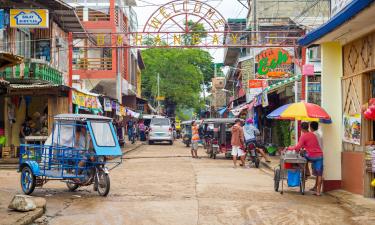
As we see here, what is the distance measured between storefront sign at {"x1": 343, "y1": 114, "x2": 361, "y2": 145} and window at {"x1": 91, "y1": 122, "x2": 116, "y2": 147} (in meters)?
5.37

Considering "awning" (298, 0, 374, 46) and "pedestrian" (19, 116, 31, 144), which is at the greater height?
"awning" (298, 0, 374, 46)

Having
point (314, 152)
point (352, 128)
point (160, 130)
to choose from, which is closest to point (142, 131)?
point (160, 130)

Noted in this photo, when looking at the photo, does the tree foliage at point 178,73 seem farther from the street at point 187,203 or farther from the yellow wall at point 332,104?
the yellow wall at point 332,104

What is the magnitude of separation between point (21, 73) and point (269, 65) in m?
13.4

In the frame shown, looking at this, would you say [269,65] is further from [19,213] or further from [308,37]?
[19,213]

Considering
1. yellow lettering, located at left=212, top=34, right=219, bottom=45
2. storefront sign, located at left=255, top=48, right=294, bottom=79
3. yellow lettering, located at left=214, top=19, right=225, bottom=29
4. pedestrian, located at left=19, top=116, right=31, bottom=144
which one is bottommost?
pedestrian, located at left=19, top=116, right=31, bottom=144

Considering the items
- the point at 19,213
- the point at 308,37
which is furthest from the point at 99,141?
the point at 308,37

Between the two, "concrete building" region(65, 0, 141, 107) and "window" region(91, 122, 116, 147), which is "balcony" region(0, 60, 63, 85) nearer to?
"window" region(91, 122, 116, 147)

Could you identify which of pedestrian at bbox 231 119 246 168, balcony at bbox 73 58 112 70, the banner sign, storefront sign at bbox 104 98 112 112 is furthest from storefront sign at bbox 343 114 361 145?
balcony at bbox 73 58 112 70

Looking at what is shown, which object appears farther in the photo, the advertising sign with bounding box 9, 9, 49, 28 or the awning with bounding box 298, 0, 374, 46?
the advertising sign with bounding box 9, 9, 49, 28

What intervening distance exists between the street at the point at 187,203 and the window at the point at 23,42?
26.4ft

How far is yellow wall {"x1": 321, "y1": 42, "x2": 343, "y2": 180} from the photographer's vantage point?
1316 centimetres

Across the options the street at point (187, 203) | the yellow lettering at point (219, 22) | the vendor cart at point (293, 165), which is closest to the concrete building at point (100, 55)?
the yellow lettering at point (219, 22)

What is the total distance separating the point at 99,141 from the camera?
12.7 metres
